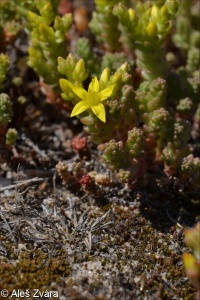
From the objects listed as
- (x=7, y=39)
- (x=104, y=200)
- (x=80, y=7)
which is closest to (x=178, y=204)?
(x=104, y=200)

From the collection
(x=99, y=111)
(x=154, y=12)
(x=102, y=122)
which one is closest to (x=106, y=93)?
(x=99, y=111)

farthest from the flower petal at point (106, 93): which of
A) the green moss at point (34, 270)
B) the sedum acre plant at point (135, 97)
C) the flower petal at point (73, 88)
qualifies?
the green moss at point (34, 270)

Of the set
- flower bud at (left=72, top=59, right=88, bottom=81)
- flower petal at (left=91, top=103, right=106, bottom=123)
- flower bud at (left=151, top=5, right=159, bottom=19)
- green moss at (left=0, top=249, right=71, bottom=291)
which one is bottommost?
green moss at (left=0, top=249, right=71, bottom=291)

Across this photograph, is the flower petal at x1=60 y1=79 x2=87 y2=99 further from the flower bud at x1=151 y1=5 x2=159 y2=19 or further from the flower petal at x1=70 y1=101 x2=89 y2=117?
the flower bud at x1=151 y1=5 x2=159 y2=19

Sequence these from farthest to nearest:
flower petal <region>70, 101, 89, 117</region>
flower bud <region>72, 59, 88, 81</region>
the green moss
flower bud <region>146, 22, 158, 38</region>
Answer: flower bud <region>146, 22, 158, 38</region> → flower bud <region>72, 59, 88, 81</region> → flower petal <region>70, 101, 89, 117</region> → the green moss

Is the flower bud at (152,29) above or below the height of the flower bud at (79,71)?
above

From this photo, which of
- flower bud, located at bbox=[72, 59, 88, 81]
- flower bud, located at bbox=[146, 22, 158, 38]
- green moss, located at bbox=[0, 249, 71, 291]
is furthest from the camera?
flower bud, located at bbox=[146, 22, 158, 38]

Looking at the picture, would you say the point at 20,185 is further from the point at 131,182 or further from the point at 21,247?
the point at 131,182

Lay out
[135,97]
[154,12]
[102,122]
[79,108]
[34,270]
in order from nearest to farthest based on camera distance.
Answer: [34,270] < [79,108] < [102,122] < [135,97] < [154,12]

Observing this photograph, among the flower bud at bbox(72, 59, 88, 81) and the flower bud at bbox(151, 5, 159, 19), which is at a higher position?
the flower bud at bbox(151, 5, 159, 19)

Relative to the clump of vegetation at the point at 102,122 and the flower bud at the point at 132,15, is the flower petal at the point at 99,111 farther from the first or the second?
the flower bud at the point at 132,15

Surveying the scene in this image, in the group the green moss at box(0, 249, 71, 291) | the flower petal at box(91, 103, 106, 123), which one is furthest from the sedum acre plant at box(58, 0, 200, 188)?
the green moss at box(0, 249, 71, 291)

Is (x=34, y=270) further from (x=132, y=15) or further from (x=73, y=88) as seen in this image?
(x=132, y=15)
